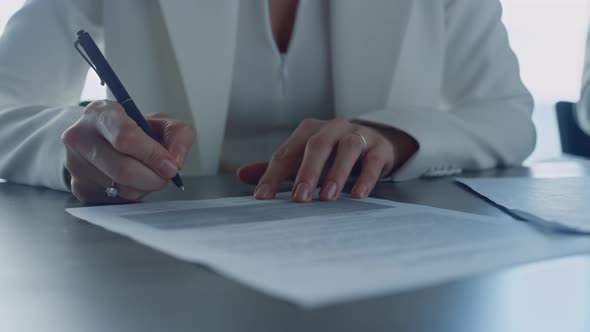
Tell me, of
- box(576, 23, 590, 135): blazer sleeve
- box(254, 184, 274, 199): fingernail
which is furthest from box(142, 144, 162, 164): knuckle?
box(576, 23, 590, 135): blazer sleeve

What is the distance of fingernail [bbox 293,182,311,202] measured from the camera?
0.52m

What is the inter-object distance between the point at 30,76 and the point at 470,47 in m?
0.81

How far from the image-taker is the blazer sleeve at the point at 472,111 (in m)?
0.81

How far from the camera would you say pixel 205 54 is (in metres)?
0.99

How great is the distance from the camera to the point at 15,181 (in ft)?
2.47

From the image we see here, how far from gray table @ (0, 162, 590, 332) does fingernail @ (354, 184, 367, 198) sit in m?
0.26

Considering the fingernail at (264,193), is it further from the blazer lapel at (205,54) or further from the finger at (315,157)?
the blazer lapel at (205,54)

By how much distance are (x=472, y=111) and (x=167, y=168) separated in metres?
0.64

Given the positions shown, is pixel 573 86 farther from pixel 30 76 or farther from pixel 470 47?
pixel 30 76

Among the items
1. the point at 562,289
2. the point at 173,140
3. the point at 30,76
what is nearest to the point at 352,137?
the point at 173,140

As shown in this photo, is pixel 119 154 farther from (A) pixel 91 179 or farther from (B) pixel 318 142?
(B) pixel 318 142

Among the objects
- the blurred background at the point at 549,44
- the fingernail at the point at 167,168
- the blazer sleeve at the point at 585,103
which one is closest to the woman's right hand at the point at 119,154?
the fingernail at the point at 167,168

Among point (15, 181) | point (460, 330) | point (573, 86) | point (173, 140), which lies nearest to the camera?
point (460, 330)

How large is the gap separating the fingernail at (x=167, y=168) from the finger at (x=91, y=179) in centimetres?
6
